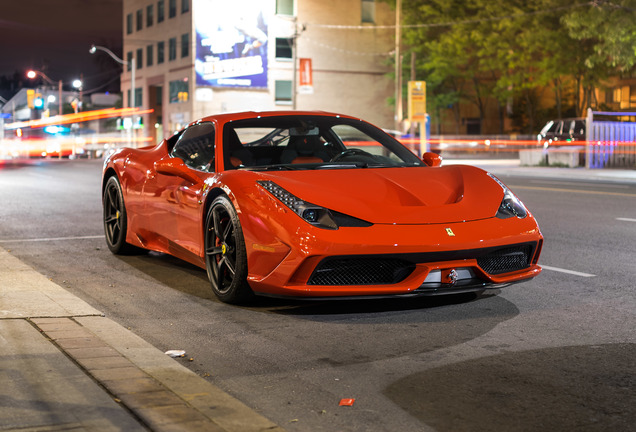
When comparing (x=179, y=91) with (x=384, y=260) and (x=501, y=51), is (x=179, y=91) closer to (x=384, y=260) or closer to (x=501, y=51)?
(x=501, y=51)

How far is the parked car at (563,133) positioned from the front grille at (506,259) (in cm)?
3087

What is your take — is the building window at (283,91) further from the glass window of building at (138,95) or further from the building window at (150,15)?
the glass window of building at (138,95)

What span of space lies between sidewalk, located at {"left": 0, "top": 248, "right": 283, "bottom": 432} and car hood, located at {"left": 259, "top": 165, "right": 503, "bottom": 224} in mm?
1471

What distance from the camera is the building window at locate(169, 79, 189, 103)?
57688mm

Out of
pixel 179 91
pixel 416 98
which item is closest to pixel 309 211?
pixel 416 98

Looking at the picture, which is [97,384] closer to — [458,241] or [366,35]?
[458,241]

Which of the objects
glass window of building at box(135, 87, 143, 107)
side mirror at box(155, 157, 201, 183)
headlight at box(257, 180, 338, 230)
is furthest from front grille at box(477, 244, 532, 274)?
glass window of building at box(135, 87, 143, 107)

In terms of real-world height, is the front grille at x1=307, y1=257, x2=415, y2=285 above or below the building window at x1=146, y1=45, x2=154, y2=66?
below

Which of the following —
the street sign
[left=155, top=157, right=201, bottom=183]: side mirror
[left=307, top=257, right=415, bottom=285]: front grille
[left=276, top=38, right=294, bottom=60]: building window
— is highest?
[left=276, top=38, right=294, bottom=60]: building window

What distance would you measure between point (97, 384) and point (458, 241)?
2.44m

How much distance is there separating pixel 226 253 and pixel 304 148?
1.32 m

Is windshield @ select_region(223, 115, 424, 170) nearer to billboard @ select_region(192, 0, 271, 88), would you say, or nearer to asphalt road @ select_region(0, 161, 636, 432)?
asphalt road @ select_region(0, 161, 636, 432)

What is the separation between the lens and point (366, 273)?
558 cm

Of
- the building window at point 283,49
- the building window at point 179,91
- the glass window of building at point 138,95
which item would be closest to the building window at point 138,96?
the glass window of building at point 138,95
